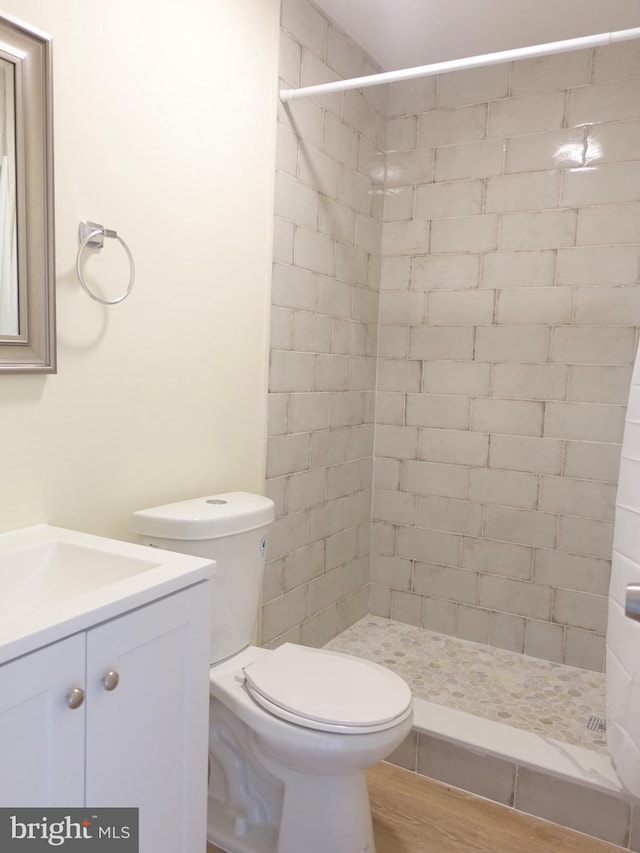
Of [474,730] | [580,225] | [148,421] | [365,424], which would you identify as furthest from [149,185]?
[474,730]

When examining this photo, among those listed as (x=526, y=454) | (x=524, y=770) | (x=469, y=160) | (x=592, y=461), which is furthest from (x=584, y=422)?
(x=524, y=770)

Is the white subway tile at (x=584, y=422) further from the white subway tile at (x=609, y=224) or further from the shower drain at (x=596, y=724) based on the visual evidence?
the shower drain at (x=596, y=724)

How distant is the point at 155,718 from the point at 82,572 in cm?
35

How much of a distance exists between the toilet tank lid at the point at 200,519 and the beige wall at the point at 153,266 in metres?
0.11

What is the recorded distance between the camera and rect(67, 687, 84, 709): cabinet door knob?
1070mm

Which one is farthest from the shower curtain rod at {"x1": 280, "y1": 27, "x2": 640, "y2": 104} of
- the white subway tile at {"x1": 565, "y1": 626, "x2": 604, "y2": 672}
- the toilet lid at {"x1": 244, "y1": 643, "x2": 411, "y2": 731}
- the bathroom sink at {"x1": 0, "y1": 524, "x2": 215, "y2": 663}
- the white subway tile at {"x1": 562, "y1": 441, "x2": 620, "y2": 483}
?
the white subway tile at {"x1": 565, "y1": 626, "x2": 604, "y2": 672}

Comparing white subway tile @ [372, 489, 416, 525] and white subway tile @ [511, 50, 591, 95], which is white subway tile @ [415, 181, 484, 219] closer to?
white subway tile @ [511, 50, 591, 95]

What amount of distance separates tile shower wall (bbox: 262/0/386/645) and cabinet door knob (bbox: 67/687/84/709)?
136cm

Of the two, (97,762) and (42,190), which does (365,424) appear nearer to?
(42,190)

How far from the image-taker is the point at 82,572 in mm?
1421

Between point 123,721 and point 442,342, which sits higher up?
point 442,342

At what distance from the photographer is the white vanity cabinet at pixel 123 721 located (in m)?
1.01

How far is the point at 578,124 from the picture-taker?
8.80 feet

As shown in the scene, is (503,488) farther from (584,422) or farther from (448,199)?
(448,199)
